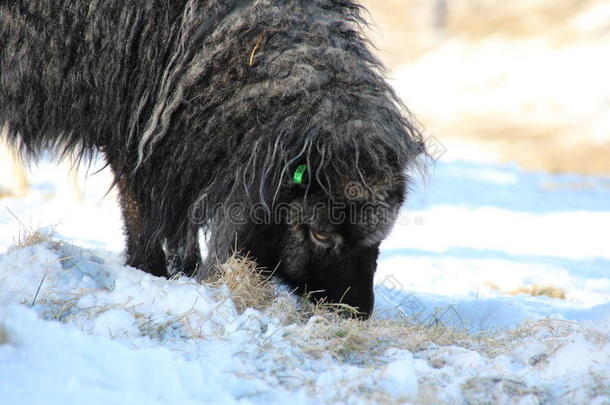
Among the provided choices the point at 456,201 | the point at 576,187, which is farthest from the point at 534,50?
the point at 456,201

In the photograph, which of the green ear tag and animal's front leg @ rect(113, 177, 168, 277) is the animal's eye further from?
animal's front leg @ rect(113, 177, 168, 277)

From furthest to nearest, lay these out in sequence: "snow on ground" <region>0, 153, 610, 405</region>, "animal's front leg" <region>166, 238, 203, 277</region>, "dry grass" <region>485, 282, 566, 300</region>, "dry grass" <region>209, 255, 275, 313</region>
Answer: "dry grass" <region>485, 282, 566, 300</region>
"animal's front leg" <region>166, 238, 203, 277</region>
"dry grass" <region>209, 255, 275, 313</region>
"snow on ground" <region>0, 153, 610, 405</region>

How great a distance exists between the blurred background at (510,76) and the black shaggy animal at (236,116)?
9548 millimetres

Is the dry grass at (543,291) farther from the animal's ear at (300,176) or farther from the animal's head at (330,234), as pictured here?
the animal's ear at (300,176)

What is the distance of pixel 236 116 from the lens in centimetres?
392

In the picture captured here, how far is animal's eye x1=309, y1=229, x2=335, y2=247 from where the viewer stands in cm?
384

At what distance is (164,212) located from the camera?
4.27 m

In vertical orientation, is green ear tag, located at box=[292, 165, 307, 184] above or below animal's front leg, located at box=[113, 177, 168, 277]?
above

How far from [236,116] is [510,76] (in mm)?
18897

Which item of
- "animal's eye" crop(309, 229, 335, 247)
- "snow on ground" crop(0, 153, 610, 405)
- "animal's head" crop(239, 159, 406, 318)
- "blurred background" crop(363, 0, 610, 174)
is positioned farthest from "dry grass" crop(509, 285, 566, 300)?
"blurred background" crop(363, 0, 610, 174)

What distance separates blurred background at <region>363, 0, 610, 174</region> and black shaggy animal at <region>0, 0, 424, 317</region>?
955cm

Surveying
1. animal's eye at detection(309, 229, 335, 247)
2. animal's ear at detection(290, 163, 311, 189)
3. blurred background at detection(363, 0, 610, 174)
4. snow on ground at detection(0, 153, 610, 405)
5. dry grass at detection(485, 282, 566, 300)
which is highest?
blurred background at detection(363, 0, 610, 174)

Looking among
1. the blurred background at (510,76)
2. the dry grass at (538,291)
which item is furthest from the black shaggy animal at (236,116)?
the blurred background at (510,76)

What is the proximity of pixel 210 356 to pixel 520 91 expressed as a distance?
19115 mm
